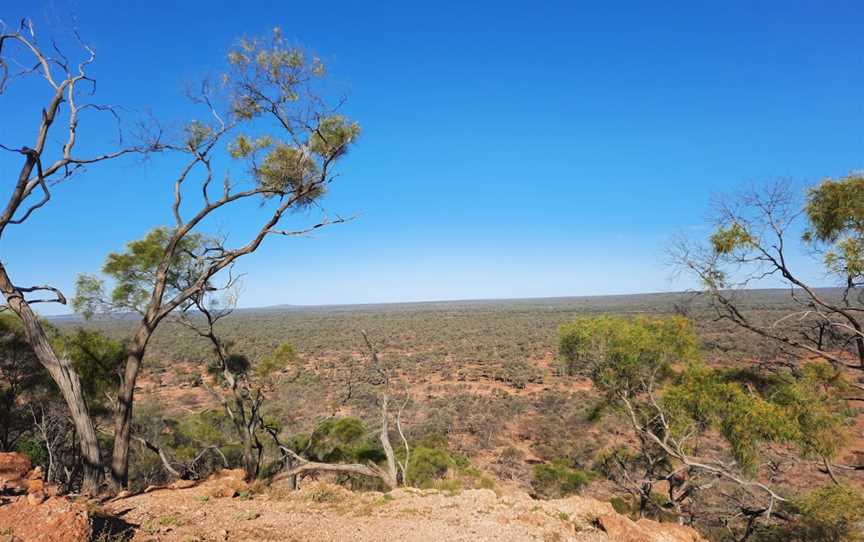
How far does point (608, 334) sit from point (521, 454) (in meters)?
8.28

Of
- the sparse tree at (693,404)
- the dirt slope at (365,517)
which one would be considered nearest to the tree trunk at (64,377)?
the dirt slope at (365,517)

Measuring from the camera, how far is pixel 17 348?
1091cm

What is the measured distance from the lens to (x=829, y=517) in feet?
23.4

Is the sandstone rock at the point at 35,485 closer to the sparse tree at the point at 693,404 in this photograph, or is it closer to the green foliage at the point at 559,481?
the sparse tree at the point at 693,404

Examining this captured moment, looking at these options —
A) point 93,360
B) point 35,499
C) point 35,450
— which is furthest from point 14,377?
point 35,499

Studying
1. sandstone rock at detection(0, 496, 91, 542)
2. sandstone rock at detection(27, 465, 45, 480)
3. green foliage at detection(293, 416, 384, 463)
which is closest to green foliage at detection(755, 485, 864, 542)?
green foliage at detection(293, 416, 384, 463)

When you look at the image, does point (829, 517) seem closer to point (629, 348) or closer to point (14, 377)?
point (629, 348)

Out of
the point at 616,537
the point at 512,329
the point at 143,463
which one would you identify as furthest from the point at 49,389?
the point at 512,329

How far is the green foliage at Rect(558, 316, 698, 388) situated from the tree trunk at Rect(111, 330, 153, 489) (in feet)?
34.6

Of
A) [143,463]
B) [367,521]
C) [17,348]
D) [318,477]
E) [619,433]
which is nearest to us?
[367,521]

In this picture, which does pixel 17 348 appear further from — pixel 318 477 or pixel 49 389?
pixel 318 477

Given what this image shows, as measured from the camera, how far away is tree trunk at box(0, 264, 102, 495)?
16.9 ft

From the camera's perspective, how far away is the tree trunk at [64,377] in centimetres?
516

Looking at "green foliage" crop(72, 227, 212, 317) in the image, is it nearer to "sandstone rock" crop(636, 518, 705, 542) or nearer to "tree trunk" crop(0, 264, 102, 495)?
"tree trunk" crop(0, 264, 102, 495)
